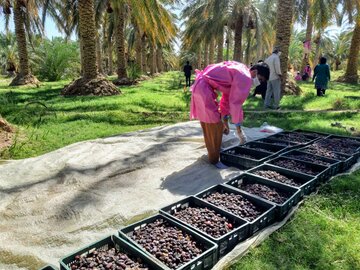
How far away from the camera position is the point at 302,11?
885 inches

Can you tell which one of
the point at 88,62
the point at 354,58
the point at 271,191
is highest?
the point at 354,58

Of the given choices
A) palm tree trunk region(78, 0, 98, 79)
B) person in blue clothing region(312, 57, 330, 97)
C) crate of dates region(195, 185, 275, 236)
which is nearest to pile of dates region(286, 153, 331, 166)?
crate of dates region(195, 185, 275, 236)

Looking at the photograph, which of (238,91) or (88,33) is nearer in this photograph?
(238,91)

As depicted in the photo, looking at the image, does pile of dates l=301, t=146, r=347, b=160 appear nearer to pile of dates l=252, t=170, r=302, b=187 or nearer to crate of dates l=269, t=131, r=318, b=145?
crate of dates l=269, t=131, r=318, b=145

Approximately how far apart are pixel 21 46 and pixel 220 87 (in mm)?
15194

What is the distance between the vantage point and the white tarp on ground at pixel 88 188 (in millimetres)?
2762

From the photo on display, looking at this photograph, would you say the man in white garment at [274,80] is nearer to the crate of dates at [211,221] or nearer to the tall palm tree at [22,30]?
the crate of dates at [211,221]

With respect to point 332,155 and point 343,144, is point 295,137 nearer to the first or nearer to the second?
point 343,144

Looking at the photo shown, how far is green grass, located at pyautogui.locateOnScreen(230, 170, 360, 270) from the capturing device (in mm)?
2432

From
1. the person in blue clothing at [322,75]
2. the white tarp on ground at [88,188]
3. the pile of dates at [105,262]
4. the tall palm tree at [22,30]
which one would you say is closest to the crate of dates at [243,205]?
the white tarp on ground at [88,188]

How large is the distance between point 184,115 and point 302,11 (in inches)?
740

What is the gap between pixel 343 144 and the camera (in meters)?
4.85

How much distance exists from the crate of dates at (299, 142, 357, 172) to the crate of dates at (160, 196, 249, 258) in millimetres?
2067

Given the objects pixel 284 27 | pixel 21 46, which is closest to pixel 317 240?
pixel 284 27
